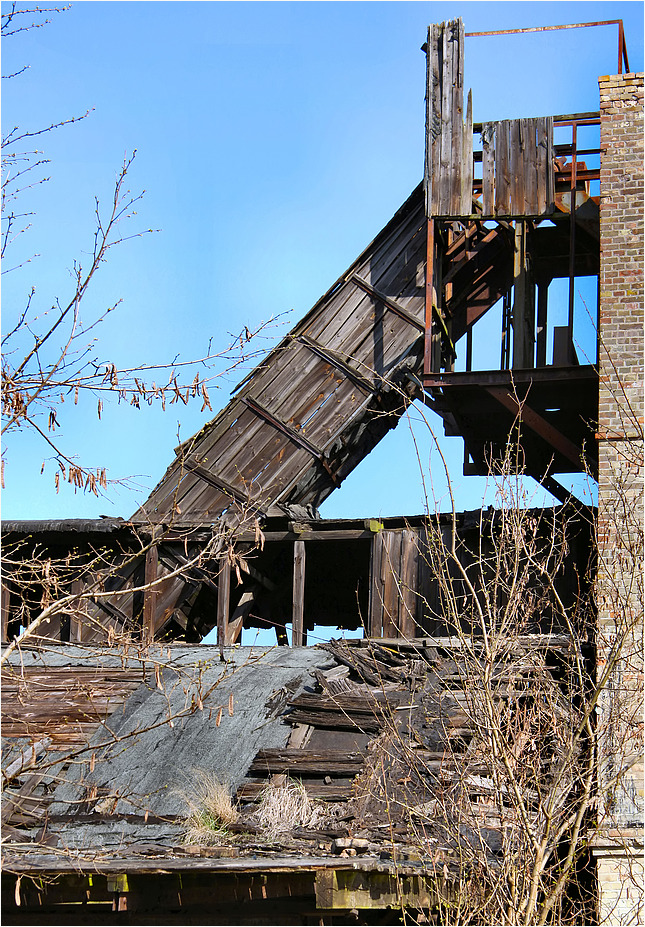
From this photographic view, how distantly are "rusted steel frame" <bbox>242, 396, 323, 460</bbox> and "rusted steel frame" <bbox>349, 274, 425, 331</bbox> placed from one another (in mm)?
2686

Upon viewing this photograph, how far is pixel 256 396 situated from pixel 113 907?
10.4 meters

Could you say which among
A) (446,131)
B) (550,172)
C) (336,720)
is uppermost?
(446,131)

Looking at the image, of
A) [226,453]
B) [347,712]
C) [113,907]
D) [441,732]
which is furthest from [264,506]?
[113,907]

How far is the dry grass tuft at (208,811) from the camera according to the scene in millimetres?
10641

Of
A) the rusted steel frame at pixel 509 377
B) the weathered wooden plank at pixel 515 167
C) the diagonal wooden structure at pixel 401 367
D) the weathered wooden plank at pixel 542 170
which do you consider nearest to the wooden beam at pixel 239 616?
the diagonal wooden structure at pixel 401 367

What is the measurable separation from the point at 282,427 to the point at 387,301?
9.32ft

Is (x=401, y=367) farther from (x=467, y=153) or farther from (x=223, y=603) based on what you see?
(x=223, y=603)

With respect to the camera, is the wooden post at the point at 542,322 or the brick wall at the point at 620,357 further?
the wooden post at the point at 542,322

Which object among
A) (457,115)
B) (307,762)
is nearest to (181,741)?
(307,762)

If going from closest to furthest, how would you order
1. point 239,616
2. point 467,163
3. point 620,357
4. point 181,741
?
point 181,741, point 620,357, point 467,163, point 239,616

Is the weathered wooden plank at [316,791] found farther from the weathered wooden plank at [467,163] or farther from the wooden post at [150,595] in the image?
the weathered wooden plank at [467,163]

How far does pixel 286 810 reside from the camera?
11000mm

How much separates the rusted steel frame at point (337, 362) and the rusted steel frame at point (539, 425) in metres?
2.68

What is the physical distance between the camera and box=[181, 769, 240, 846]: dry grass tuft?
10.6 meters
